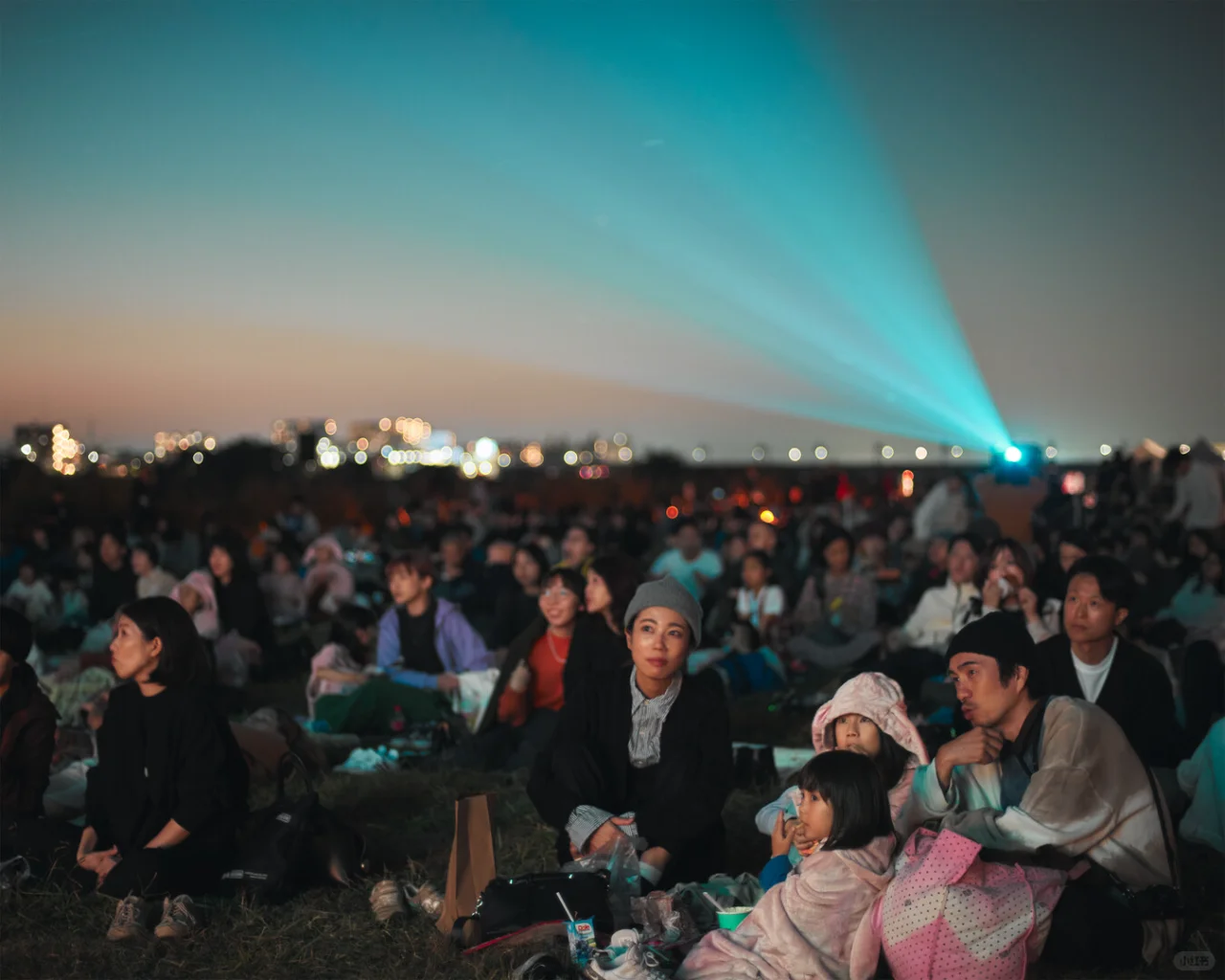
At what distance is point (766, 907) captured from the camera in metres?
3.91

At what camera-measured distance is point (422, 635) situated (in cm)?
819

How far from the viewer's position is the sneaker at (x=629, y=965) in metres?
3.85

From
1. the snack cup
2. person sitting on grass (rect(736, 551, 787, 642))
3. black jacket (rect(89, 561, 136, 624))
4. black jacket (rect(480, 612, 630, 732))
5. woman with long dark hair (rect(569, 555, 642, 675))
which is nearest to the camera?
the snack cup

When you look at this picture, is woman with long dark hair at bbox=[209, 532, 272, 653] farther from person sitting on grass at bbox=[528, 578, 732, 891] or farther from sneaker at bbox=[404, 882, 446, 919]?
person sitting on grass at bbox=[528, 578, 732, 891]

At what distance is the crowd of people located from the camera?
12.8 ft

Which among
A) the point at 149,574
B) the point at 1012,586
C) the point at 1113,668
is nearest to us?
the point at 1113,668

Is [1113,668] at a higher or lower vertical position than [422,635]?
higher

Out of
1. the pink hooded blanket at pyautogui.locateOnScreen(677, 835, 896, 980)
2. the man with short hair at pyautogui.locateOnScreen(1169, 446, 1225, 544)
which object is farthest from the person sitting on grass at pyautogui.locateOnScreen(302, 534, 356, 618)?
the pink hooded blanket at pyautogui.locateOnScreen(677, 835, 896, 980)

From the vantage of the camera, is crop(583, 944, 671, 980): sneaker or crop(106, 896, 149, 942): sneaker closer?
crop(583, 944, 671, 980): sneaker

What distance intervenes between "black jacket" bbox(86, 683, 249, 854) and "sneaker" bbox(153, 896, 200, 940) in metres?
0.26

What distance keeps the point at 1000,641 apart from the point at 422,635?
4.67 m

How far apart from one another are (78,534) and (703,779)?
12.8 metres

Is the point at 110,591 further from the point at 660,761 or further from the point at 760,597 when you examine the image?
the point at 660,761

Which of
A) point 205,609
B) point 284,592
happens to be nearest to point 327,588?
point 284,592
